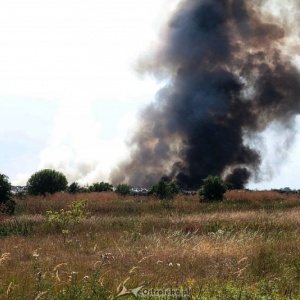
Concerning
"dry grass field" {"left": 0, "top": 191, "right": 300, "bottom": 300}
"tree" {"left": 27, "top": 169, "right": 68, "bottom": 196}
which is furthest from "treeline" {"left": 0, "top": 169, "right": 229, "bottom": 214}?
"dry grass field" {"left": 0, "top": 191, "right": 300, "bottom": 300}

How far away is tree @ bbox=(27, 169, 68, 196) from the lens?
130 ft

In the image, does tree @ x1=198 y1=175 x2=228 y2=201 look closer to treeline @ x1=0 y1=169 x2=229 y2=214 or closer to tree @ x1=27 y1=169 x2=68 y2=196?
treeline @ x1=0 y1=169 x2=229 y2=214

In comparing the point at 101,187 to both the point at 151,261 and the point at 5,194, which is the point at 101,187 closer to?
the point at 5,194

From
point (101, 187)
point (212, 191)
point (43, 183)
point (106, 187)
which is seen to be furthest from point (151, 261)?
point (106, 187)

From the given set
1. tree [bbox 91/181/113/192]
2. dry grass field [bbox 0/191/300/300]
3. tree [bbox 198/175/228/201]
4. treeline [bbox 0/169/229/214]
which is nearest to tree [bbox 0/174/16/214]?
dry grass field [bbox 0/191/300/300]

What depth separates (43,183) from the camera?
131ft

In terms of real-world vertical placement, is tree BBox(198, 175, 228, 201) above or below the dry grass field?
above

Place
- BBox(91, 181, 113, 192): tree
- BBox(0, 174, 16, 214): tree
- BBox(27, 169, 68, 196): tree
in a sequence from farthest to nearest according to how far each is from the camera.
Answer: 1. BBox(91, 181, 113, 192): tree
2. BBox(27, 169, 68, 196): tree
3. BBox(0, 174, 16, 214): tree

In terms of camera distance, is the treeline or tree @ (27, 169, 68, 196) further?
tree @ (27, 169, 68, 196)

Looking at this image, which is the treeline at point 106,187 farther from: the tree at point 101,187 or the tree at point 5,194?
the tree at point 5,194

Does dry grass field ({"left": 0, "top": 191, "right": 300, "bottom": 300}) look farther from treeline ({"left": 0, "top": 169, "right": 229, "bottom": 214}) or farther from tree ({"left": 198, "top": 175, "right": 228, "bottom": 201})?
tree ({"left": 198, "top": 175, "right": 228, "bottom": 201})

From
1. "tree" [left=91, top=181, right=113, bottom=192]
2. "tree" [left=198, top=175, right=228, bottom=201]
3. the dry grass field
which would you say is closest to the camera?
the dry grass field

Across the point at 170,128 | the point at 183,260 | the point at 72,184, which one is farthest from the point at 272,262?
the point at 170,128

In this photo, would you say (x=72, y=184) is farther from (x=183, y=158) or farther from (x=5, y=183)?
(x=183, y=158)
